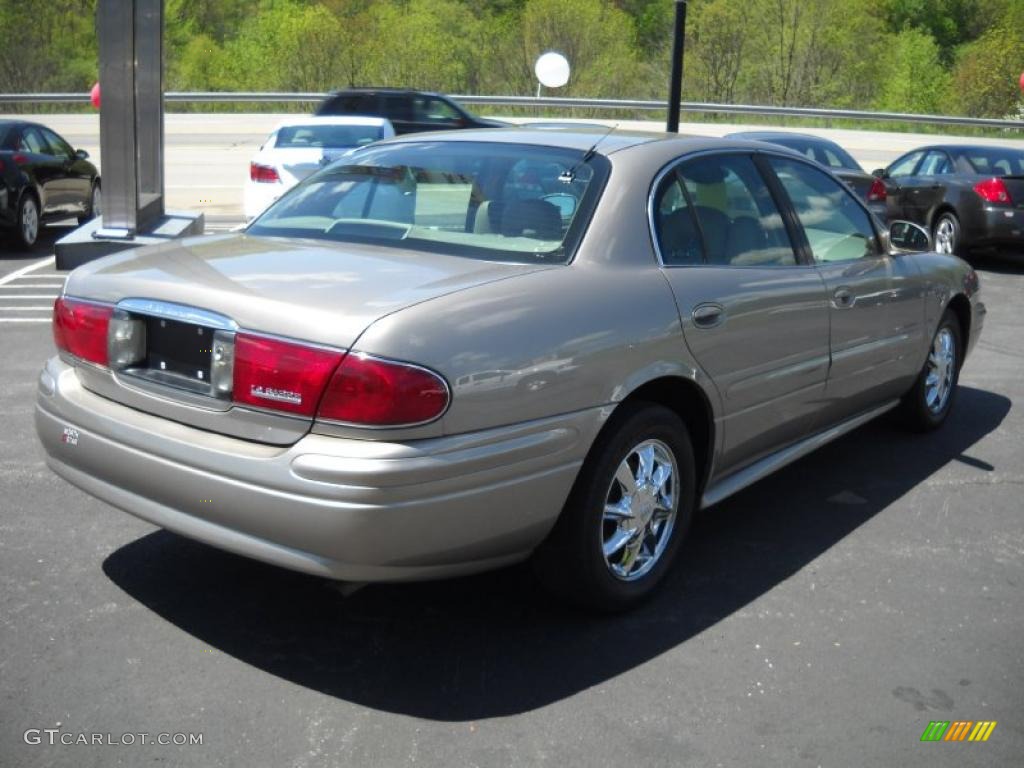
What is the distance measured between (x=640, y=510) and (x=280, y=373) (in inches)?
53.1

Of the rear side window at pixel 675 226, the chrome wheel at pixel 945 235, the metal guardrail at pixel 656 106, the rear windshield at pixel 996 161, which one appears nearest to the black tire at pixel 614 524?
the rear side window at pixel 675 226

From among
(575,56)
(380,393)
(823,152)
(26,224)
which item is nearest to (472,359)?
(380,393)

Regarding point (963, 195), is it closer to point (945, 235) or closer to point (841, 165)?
point (945, 235)

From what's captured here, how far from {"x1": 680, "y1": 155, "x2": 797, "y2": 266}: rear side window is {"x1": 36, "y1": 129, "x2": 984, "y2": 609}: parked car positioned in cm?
1

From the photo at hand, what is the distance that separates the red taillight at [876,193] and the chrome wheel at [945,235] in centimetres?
89

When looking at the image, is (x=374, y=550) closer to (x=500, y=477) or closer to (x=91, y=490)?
(x=500, y=477)

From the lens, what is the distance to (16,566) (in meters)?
4.20

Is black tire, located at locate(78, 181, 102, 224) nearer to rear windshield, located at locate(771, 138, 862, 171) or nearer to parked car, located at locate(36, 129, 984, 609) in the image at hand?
rear windshield, located at locate(771, 138, 862, 171)

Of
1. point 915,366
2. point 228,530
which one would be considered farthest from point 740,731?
point 915,366

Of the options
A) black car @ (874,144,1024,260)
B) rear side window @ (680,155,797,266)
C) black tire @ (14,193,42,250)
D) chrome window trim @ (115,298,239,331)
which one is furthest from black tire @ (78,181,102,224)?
chrome window trim @ (115,298,239,331)

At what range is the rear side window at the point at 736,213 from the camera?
14.4 ft

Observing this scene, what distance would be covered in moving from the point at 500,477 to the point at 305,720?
843 millimetres

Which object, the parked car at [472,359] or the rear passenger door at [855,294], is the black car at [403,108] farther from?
the parked car at [472,359]

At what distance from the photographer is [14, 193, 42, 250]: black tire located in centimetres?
1321
